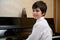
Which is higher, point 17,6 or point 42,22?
point 17,6

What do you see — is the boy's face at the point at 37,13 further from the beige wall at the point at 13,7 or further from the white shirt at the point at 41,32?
the beige wall at the point at 13,7

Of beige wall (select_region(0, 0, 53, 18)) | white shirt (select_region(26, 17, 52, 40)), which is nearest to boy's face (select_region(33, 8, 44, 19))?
white shirt (select_region(26, 17, 52, 40))

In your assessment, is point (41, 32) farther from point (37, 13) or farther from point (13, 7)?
point (13, 7)

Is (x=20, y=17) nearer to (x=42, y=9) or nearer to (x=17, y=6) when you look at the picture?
(x=17, y=6)

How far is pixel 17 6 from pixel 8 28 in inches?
32.2

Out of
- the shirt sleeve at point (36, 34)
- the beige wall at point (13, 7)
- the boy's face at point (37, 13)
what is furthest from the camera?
the beige wall at point (13, 7)

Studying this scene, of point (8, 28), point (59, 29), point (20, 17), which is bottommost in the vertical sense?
point (59, 29)

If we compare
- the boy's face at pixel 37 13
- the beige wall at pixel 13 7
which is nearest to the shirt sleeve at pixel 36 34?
the boy's face at pixel 37 13

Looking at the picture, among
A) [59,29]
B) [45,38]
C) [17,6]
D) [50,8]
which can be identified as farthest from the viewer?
[59,29]

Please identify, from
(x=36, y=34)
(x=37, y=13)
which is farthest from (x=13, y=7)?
(x=36, y=34)

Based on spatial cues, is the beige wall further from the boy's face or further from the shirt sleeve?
the shirt sleeve

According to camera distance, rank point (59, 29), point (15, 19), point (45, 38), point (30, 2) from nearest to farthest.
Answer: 1. point (45, 38)
2. point (15, 19)
3. point (30, 2)
4. point (59, 29)

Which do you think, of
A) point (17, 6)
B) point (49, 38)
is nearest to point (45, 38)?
point (49, 38)

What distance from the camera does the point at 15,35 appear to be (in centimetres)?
320
